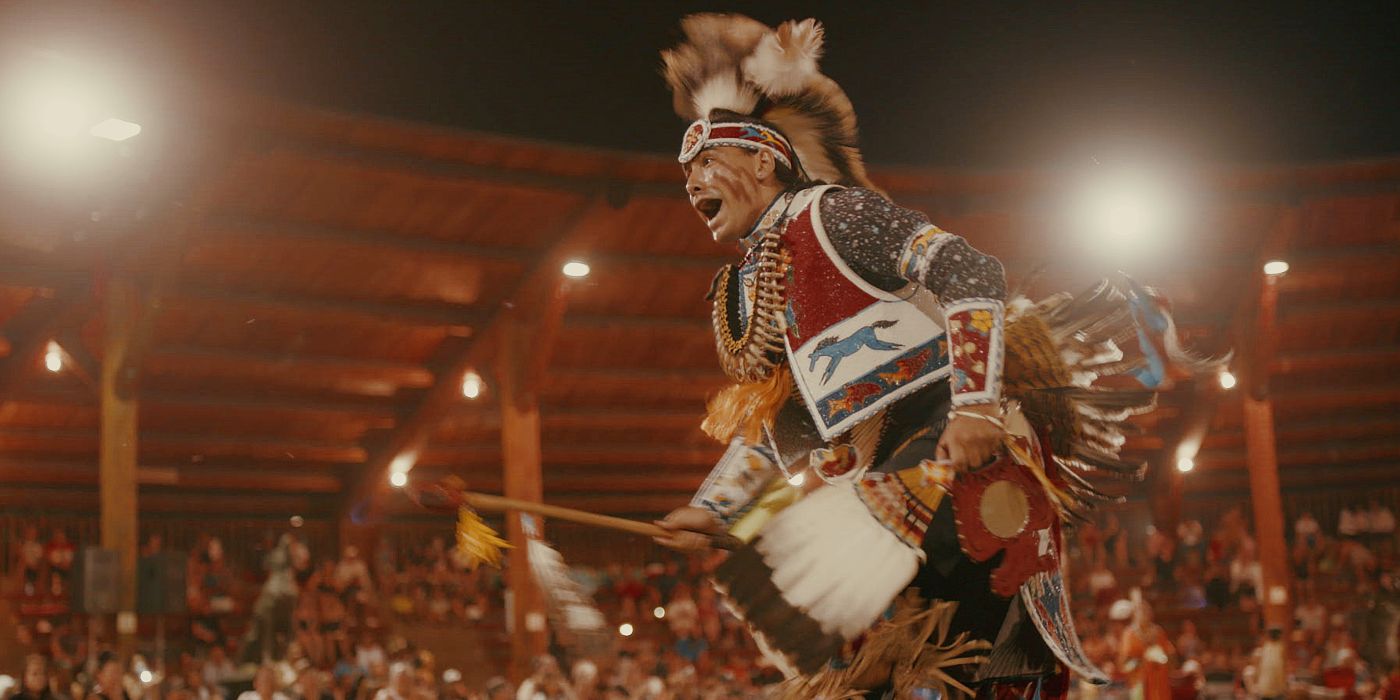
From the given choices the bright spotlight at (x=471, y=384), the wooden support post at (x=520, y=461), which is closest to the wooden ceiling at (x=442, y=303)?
the bright spotlight at (x=471, y=384)

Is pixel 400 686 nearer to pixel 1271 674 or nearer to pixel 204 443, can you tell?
pixel 1271 674

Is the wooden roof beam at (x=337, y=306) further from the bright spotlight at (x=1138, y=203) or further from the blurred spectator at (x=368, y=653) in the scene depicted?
the bright spotlight at (x=1138, y=203)

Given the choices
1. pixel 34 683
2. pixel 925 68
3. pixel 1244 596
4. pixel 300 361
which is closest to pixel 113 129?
pixel 34 683

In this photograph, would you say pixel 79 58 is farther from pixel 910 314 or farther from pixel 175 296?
pixel 910 314

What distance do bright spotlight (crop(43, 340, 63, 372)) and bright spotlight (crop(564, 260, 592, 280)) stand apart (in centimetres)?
519

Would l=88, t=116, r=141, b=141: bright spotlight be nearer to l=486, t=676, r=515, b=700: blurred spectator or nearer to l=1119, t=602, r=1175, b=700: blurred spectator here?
l=486, t=676, r=515, b=700: blurred spectator

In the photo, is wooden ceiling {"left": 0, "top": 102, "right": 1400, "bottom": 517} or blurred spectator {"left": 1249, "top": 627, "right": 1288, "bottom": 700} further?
wooden ceiling {"left": 0, "top": 102, "right": 1400, "bottom": 517}

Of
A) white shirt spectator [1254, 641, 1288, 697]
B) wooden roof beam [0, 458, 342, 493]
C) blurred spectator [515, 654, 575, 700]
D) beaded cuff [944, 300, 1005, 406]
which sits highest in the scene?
wooden roof beam [0, 458, 342, 493]

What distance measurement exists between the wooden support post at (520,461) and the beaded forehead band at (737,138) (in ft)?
38.4

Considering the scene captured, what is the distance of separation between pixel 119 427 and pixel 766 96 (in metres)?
11.4

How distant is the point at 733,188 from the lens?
309cm

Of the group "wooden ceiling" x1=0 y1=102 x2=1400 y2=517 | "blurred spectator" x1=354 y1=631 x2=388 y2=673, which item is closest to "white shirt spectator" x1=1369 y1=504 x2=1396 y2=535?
"wooden ceiling" x1=0 y1=102 x2=1400 y2=517

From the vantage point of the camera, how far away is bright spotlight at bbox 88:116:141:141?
10758 millimetres

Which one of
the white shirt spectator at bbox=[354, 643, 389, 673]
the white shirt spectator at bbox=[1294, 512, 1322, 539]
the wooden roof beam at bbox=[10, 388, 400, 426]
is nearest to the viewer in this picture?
the white shirt spectator at bbox=[354, 643, 389, 673]
